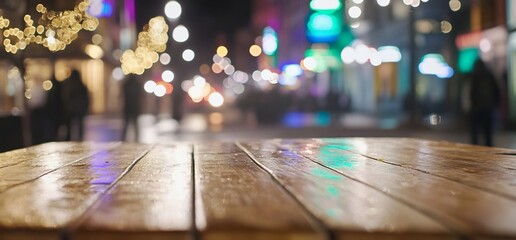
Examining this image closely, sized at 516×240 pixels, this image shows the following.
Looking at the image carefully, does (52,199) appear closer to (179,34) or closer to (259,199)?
(259,199)

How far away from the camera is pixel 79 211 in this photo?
1281mm

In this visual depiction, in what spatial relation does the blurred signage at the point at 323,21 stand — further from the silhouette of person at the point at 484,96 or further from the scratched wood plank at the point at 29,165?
the scratched wood plank at the point at 29,165

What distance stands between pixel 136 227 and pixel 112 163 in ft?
4.53

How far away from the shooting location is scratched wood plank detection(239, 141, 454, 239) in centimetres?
109

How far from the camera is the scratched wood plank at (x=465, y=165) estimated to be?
5.75 feet

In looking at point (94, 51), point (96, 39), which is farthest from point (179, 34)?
point (96, 39)

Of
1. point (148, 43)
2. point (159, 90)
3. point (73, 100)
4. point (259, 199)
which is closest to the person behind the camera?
point (259, 199)

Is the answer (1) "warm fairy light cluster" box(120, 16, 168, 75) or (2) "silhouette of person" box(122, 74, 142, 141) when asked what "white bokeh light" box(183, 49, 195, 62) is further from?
(2) "silhouette of person" box(122, 74, 142, 141)

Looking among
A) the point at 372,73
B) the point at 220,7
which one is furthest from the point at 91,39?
the point at 372,73

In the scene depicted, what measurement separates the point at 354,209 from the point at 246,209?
222 millimetres

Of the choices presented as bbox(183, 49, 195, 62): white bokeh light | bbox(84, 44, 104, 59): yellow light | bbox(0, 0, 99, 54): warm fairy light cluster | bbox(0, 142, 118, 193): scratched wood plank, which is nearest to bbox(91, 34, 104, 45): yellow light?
bbox(84, 44, 104, 59): yellow light

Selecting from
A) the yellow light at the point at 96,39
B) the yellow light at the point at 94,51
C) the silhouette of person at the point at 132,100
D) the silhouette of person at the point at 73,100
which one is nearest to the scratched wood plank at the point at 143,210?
the silhouette of person at the point at 73,100

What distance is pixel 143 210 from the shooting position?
4.21 ft

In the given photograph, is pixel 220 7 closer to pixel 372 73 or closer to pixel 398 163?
pixel 372 73
